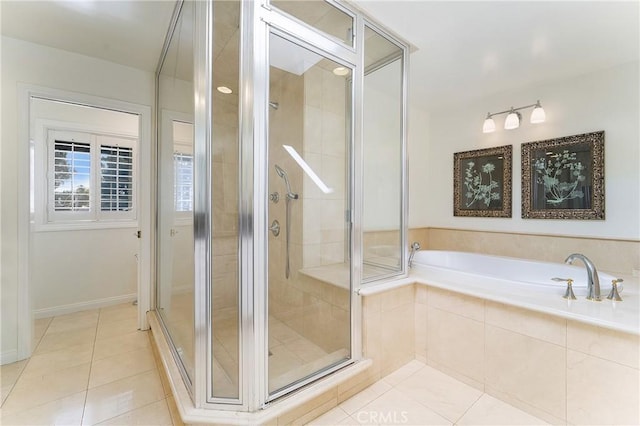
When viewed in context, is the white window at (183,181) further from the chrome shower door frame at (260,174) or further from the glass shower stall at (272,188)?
the chrome shower door frame at (260,174)

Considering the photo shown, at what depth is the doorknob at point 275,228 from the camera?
139 centimetres

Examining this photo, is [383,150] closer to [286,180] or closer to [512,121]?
[286,180]

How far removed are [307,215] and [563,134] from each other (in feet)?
8.64

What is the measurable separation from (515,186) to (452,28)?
1850 mm

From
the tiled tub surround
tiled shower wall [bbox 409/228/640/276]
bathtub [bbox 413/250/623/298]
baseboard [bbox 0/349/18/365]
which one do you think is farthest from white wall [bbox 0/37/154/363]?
tiled shower wall [bbox 409/228/640/276]

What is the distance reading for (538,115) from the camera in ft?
8.31

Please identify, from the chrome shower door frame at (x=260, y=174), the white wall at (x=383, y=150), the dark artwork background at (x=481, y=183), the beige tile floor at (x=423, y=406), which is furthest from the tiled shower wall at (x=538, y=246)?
the chrome shower door frame at (x=260, y=174)

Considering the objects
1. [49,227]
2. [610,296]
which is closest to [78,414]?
[49,227]

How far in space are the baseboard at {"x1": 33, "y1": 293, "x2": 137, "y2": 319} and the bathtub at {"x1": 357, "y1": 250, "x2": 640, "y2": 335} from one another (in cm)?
308

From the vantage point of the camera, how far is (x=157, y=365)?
1938 mm

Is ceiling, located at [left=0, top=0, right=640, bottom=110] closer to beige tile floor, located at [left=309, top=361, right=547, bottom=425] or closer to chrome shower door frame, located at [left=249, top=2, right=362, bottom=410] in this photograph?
chrome shower door frame, located at [left=249, top=2, right=362, bottom=410]

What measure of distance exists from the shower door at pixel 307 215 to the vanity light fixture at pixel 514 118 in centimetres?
203

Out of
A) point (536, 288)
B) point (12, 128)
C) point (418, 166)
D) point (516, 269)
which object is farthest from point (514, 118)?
point (12, 128)

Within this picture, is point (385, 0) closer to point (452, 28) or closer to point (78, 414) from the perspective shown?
point (452, 28)
